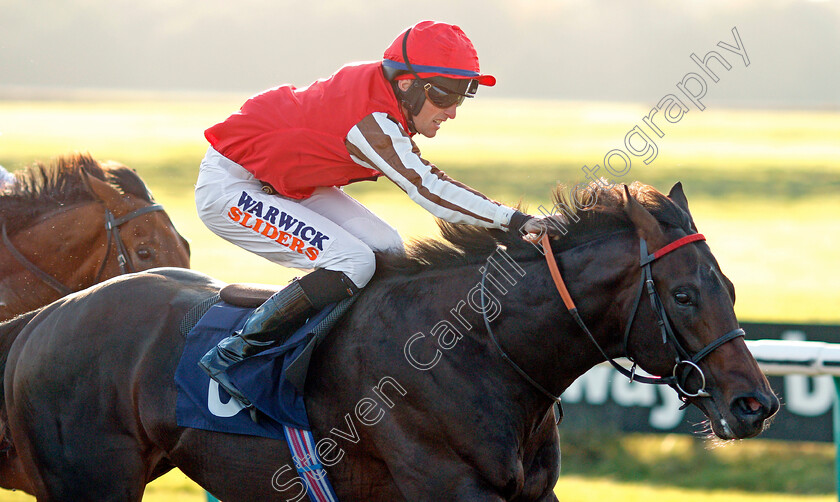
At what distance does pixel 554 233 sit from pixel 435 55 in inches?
27.2

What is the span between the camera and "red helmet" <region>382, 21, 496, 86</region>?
107 inches

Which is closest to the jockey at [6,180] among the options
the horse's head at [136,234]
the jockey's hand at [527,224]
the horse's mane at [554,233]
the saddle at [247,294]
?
the horse's head at [136,234]

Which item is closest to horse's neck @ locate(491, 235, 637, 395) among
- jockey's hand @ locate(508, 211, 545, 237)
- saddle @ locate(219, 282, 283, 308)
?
jockey's hand @ locate(508, 211, 545, 237)

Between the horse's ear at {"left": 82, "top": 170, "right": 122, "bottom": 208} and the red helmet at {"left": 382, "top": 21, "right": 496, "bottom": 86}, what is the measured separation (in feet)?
7.18

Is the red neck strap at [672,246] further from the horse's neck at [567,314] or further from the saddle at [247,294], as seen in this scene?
the saddle at [247,294]

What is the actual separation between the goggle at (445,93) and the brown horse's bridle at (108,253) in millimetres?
2098

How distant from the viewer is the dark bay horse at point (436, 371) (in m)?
2.40

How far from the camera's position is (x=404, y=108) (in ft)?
9.31

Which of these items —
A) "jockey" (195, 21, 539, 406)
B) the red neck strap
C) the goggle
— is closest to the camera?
the red neck strap

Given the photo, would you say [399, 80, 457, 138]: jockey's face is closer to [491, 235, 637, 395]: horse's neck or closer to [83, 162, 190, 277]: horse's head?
[491, 235, 637, 395]: horse's neck

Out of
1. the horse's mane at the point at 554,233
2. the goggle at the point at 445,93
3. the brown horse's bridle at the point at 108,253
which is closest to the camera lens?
the horse's mane at the point at 554,233

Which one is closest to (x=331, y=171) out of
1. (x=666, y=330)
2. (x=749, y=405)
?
(x=666, y=330)

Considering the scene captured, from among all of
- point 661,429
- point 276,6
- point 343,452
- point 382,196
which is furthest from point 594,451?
point 276,6

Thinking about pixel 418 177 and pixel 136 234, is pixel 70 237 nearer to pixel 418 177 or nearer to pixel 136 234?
pixel 136 234
